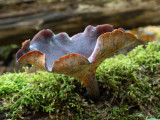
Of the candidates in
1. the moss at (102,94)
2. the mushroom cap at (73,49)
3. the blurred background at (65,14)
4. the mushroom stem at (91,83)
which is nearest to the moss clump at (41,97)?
the moss at (102,94)

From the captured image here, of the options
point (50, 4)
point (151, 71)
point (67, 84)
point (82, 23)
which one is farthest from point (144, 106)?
point (50, 4)

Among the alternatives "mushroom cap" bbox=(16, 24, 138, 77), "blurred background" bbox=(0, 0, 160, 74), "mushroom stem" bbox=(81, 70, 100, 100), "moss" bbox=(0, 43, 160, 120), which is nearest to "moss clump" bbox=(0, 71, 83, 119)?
"moss" bbox=(0, 43, 160, 120)

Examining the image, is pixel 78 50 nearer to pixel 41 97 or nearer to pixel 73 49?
pixel 73 49

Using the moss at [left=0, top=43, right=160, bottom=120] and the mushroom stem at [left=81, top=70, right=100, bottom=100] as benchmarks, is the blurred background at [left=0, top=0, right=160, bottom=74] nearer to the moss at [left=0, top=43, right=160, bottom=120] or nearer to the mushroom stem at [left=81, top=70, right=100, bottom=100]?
the moss at [left=0, top=43, right=160, bottom=120]

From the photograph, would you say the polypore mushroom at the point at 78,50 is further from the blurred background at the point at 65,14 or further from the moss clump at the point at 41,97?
the blurred background at the point at 65,14

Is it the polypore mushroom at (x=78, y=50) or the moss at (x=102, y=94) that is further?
the moss at (x=102, y=94)

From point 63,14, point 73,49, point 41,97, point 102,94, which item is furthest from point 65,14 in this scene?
point 41,97

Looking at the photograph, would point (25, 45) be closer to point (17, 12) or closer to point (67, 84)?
point (67, 84)
